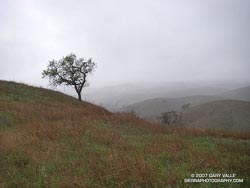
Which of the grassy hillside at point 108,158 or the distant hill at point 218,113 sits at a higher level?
the grassy hillside at point 108,158

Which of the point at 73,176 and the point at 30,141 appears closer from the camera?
the point at 73,176

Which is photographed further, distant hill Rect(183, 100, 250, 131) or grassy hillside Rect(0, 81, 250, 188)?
distant hill Rect(183, 100, 250, 131)

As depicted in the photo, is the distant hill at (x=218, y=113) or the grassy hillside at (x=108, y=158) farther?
the distant hill at (x=218, y=113)

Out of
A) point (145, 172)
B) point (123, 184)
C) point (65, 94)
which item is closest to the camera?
point (123, 184)

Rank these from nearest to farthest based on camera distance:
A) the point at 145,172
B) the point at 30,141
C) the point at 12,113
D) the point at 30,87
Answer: the point at 145,172 < the point at 30,141 < the point at 12,113 < the point at 30,87

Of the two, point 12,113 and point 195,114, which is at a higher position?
point 12,113

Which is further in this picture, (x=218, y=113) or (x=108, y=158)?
(x=218, y=113)

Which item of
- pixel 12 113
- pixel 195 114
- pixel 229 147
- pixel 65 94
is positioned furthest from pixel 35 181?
pixel 195 114

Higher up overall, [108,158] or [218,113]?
[108,158]

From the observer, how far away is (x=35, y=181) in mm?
6598

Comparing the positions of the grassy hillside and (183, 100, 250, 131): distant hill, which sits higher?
the grassy hillside

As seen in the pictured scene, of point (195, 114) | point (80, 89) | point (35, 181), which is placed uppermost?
point (80, 89)

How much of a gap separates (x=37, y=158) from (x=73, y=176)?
6.63ft

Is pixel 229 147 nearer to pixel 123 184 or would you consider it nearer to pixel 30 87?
pixel 123 184
